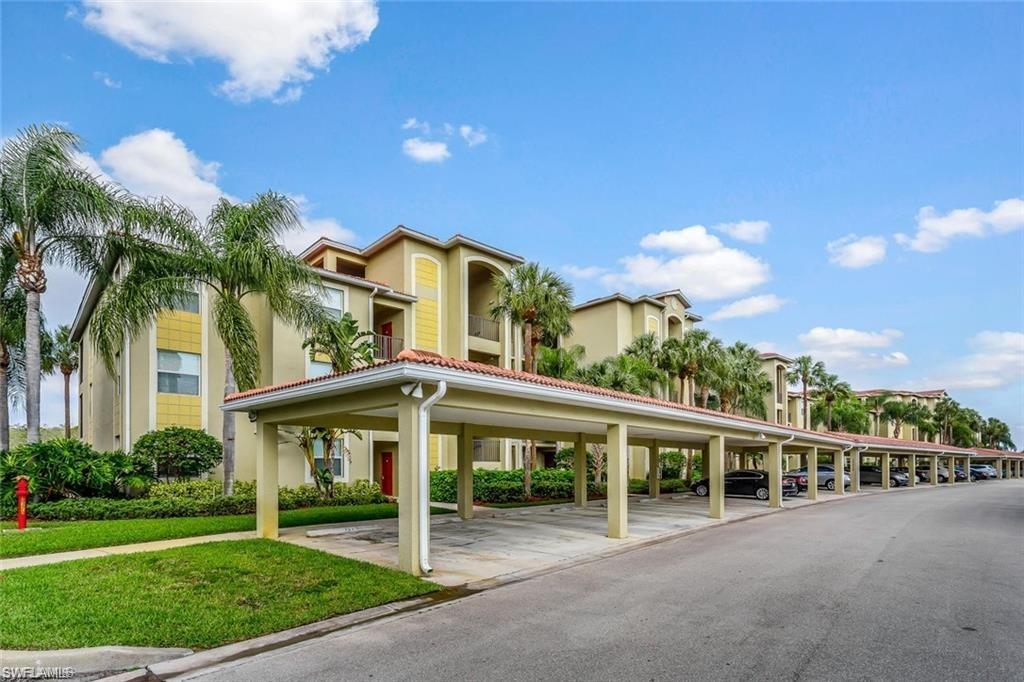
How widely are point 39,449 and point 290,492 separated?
7.19 metres

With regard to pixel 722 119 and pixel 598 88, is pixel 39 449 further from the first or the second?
pixel 722 119

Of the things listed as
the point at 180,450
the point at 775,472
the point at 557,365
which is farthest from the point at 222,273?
the point at 775,472

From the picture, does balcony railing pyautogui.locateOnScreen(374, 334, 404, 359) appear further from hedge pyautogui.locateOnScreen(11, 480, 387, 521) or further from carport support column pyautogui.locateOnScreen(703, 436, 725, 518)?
carport support column pyautogui.locateOnScreen(703, 436, 725, 518)

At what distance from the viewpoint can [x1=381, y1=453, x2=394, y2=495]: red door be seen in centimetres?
2877

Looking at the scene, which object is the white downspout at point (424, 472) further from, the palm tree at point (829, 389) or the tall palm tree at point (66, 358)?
the palm tree at point (829, 389)

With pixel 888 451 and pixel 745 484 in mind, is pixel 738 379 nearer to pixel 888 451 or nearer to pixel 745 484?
pixel 888 451

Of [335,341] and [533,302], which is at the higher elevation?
[533,302]

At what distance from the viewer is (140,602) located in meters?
8.20

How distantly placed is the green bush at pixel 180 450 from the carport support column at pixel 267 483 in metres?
7.76

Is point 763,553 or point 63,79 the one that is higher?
point 63,79

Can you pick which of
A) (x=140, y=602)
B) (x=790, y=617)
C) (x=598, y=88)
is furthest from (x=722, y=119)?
(x=140, y=602)

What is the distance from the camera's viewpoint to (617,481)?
1570 cm

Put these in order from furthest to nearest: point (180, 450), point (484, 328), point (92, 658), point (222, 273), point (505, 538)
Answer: point (484, 328), point (180, 450), point (222, 273), point (505, 538), point (92, 658)

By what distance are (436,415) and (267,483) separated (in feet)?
13.8
